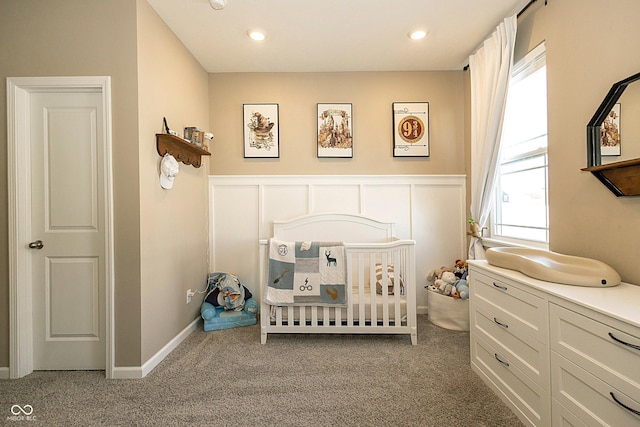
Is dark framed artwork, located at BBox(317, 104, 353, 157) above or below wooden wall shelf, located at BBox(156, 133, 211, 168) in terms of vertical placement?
above

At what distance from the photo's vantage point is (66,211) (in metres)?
1.84

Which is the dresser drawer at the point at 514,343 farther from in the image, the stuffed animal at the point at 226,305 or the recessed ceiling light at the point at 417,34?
the recessed ceiling light at the point at 417,34

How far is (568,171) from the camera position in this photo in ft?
5.34

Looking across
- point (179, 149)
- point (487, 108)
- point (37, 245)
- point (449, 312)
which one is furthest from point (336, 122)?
point (37, 245)

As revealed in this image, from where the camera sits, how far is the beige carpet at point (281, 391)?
4.73 ft

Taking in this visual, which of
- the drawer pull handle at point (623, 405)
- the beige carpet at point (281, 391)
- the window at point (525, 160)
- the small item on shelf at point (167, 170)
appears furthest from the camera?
the small item on shelf at point (167, 170)

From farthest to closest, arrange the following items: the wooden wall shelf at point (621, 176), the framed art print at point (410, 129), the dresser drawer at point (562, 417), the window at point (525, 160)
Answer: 1. the framed art print at point (410, 129)
2. the window at point (525, 160)
3. the wooden wall shelf at point (621, 176)
4. the dresser drawer at point (562, 417)

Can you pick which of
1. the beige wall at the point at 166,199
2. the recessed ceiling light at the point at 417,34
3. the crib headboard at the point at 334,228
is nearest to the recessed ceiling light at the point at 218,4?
the beige wall at the point at 166,199

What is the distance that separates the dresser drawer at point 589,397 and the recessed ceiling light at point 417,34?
232 cm

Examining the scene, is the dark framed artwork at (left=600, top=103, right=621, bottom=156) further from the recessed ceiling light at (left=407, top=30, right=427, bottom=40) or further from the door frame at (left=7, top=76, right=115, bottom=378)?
the door frame at (left=7, top=76, right=115, bottom=378)

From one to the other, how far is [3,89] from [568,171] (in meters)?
3.52

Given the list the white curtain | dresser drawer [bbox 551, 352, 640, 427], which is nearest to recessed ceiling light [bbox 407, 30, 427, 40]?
the white curtain

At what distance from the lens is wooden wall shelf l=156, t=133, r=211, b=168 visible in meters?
2.00

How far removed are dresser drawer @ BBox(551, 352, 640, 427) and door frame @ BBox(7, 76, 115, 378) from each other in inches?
95.3
